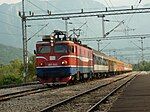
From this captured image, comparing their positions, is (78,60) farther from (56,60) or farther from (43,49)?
(43,49)

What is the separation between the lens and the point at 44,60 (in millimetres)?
27641

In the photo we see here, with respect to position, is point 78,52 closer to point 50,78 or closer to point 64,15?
point 50,78

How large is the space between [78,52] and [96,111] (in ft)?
57.8

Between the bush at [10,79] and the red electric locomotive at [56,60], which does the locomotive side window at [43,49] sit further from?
the bush at [10,79]

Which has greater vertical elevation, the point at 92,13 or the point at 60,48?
the point at 92,13

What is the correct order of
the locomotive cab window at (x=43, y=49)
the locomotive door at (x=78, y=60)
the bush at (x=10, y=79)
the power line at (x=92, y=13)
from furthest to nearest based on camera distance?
1. the bush at (x=10, y=79)
2. the power line at (x=92, y=13)
3. the locomotive door at (x=78, y=60)
4. the locomotive cab window at (x=43, y=49)

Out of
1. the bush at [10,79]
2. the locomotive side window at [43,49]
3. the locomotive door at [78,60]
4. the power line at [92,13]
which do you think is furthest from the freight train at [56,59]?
the bush at [10,79]

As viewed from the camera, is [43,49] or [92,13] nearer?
[43,49]

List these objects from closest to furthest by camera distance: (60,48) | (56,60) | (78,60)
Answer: (56,60) → (60,48) → (78,60)

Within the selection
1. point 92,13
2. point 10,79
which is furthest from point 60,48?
point 10,79

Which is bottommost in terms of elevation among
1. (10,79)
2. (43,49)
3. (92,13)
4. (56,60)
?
(10,79)

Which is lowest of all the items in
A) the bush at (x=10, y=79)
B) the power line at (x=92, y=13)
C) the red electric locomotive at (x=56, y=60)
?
the bush at (x=10, y=79)

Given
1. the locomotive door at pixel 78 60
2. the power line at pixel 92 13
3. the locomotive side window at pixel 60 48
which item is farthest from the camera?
the power line at pixel 92 13

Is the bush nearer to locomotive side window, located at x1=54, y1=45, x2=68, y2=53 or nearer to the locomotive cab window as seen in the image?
the locomotive cab window
